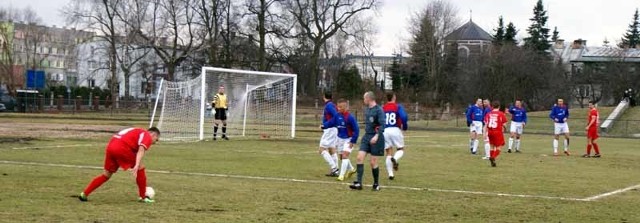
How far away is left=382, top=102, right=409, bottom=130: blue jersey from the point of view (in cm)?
1747

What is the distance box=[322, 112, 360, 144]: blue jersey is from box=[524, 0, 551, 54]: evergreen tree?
86.2 metres

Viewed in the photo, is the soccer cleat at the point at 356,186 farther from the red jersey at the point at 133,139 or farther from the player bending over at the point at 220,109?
the player bending over at the point at 220,109

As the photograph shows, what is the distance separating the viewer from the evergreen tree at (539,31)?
336 ft

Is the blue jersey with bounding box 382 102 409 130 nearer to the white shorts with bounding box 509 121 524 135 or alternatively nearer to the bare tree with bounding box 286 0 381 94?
the white shorts with bounding box 509 121 524 135

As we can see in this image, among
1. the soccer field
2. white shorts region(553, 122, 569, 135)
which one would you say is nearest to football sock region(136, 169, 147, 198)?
the soccer field

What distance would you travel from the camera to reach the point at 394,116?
1753 centimetres

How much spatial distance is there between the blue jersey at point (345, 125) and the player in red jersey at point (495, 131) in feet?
18.3

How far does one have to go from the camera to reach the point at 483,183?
1609 centimetres

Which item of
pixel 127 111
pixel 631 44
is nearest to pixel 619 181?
pixel 127 111

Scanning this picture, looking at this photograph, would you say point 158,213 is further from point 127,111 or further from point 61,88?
point 61,88

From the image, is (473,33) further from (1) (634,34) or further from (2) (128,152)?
(2) (128,152)

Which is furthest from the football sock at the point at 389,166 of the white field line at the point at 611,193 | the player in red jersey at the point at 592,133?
the player in red jersey at the point at 592,133

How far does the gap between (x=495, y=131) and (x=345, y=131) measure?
6.30 m

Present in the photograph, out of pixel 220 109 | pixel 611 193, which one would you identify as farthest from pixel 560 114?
pixel 611 193
